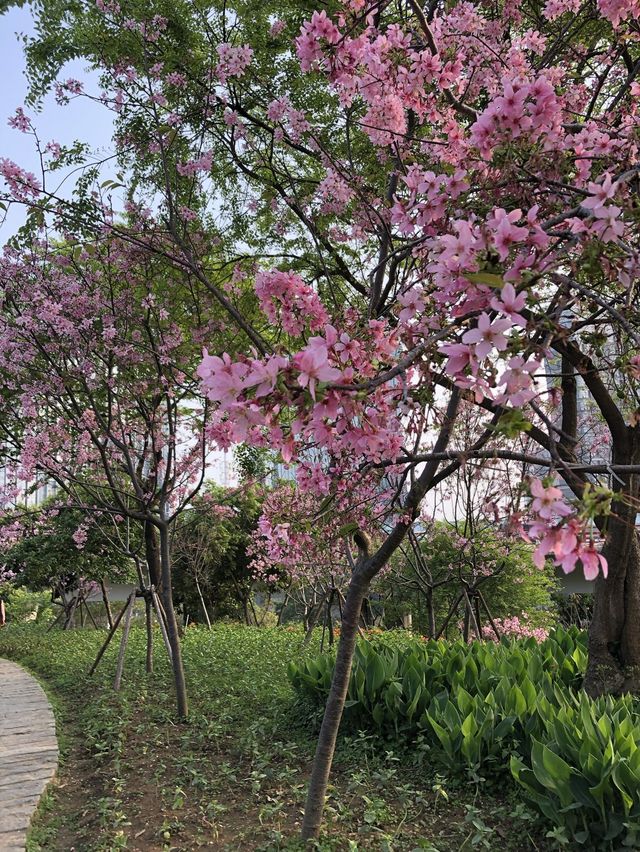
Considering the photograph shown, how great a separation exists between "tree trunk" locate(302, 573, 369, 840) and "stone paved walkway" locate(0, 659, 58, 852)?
54.2 inches

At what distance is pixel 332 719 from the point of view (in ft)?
9.63

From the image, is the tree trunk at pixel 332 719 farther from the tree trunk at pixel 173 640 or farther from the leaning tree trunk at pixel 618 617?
the leaning tree trunk at pixel 618 617

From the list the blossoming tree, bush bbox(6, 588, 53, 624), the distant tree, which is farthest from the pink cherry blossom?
bush bbox(6, 588, 53, 624)

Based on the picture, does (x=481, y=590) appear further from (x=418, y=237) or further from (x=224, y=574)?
(x=418, y=237)

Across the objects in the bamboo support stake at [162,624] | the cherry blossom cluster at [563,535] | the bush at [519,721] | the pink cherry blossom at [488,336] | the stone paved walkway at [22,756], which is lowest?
the stone paved walkway at [22,756]

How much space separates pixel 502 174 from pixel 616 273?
1.71 feet

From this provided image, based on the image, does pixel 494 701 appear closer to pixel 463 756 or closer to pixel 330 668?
pixel 463 756

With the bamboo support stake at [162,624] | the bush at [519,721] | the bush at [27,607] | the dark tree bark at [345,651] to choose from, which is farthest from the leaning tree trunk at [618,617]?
the bush at [27,607]

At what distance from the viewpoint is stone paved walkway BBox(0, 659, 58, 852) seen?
3.31 m

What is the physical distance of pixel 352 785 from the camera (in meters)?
3.33

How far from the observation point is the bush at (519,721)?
2.65m

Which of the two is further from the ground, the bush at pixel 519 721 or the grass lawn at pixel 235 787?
the bush at pixel 519 721

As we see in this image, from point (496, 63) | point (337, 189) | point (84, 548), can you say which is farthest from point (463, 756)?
point (84, 548)

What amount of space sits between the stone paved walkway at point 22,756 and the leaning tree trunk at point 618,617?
11.9 feet
